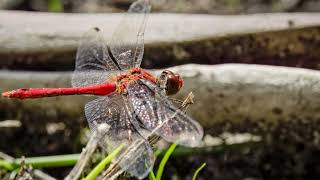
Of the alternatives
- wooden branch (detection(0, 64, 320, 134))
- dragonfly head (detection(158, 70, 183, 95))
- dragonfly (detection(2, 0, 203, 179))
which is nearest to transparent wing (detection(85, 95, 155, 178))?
dragonfly (detection(2, 0, 203, 179))

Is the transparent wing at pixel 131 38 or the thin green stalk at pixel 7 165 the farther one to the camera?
the transparent wing at pixel 131 38

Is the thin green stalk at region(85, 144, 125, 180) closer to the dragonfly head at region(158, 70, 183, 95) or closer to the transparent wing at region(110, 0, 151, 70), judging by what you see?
the dragonfly head at region(158, 70, 183, 95)

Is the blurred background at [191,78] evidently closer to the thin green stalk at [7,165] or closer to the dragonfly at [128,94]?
the dragonfly at [128,94]

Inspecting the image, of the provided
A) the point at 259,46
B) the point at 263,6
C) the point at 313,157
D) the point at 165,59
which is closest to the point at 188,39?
the point at 165,59

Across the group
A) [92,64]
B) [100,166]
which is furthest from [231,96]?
[100,166]

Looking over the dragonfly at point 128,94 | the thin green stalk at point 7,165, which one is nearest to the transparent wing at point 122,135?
the dragonfly at point 128,94

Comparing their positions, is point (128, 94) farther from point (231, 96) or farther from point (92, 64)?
point (231, 96)

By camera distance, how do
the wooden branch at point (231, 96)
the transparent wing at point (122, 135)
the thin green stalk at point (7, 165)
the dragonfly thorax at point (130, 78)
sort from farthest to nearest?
the wooden branch at point (231, 96)
the dragonfly thorax at point (130, 78)
the thin green stalk at point (7, 165)
the transparent wing at point (122, 135)
